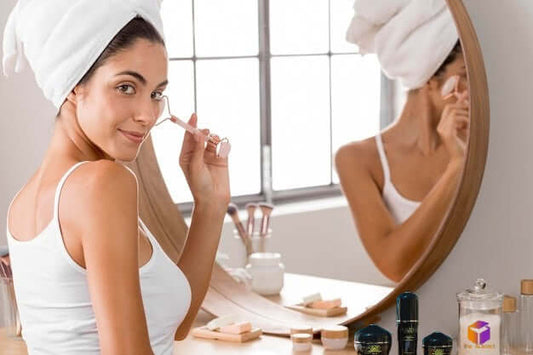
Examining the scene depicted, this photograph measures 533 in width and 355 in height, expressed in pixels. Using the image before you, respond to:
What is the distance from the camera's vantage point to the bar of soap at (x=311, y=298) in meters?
2.08

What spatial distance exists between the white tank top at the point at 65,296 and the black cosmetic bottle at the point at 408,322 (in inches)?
16.2

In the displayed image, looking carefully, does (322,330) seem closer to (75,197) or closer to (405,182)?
(405,182)

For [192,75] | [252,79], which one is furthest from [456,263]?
[192,75]

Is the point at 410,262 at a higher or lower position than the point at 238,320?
higher

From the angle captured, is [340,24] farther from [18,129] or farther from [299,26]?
[18,129]

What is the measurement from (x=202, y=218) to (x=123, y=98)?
0.45 metres

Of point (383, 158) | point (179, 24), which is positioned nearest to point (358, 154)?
point (383, 158)

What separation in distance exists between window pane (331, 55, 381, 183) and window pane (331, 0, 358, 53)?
19 millimetres

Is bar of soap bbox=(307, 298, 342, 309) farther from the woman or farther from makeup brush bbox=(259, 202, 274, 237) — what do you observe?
the woman

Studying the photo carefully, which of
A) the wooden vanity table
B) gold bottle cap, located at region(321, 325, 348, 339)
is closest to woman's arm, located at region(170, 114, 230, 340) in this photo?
the wooden vanity table

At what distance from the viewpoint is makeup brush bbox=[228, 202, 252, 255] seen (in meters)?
2.25

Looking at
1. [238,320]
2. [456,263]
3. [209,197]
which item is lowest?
[238,320]

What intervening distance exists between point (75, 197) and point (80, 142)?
19 cm

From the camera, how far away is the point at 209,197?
5.99 feet
